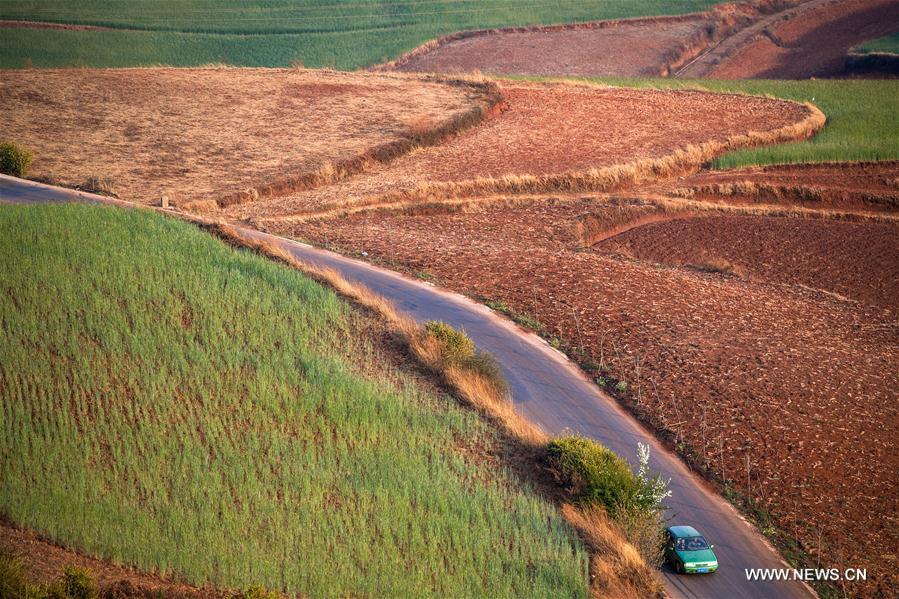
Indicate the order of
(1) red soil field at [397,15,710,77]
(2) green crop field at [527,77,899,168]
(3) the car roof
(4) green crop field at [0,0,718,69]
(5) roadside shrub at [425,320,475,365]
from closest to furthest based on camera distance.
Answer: (3) the car roof, (5) roadside shrub at [425,320,475,365], (2) green crop field at [527,77,899,168], (4) green crop field at [0,0,718,69], (1) red soil field at [397,15,710,77]

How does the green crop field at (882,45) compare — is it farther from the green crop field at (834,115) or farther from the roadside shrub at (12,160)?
the roadside shrub at (12,160)

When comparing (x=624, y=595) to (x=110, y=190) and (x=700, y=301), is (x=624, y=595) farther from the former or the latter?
(x=110, y=190)

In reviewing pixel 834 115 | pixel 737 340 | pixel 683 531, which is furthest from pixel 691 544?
pixel 834 115

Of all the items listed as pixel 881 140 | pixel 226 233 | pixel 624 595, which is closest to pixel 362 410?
pixel 624 595

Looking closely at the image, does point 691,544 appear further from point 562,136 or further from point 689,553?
point 562,136

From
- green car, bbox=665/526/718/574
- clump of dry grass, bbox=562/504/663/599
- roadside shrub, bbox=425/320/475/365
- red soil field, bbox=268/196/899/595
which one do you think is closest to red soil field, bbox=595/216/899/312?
red soil field, bbox=268/196/899/595

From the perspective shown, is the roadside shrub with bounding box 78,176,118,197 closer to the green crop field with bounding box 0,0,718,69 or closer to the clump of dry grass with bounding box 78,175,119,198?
the clump of dry grass with bounding box 78,175,119,198
